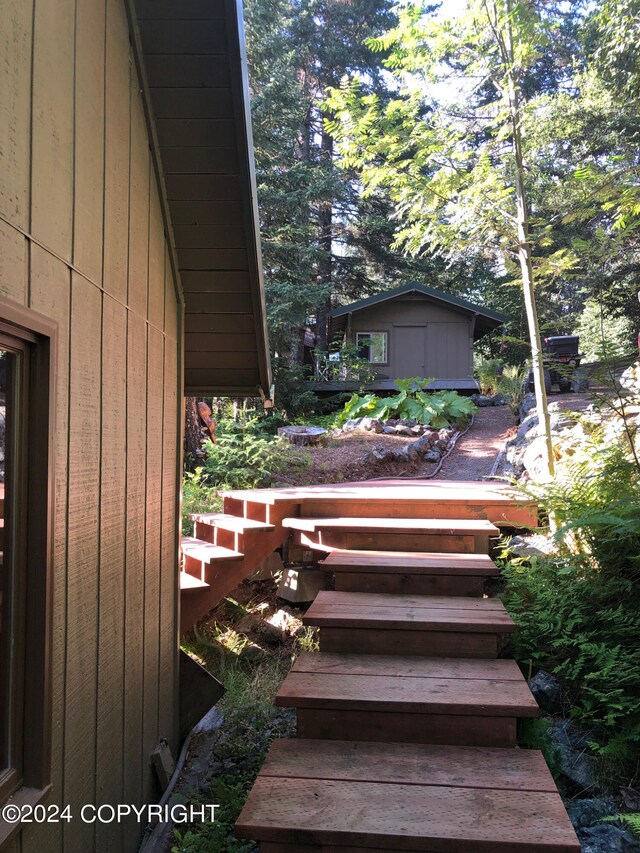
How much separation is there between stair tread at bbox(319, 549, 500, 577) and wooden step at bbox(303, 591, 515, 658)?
0.96ft

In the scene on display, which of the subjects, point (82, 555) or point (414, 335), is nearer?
point (82, 555)

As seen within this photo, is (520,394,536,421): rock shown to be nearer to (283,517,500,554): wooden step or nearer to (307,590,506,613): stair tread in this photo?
(283,517,500,554): wooden step

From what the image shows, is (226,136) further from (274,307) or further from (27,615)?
(274,307)

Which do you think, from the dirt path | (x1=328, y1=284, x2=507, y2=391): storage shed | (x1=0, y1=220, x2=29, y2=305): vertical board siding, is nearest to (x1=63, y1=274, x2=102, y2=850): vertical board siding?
(x1=0, y1=220, x2=29, y2=305): vertical board siding

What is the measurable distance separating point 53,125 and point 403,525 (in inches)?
121

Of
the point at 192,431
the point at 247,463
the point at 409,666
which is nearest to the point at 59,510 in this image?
the point at 409,666

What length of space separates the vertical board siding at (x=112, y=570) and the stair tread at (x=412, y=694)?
0.68 meters

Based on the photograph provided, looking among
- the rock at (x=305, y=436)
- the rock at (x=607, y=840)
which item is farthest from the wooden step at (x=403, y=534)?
the rock at (x=305, y=436)

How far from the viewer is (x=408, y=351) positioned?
17.0 m

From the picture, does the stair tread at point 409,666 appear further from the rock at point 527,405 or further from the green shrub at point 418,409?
the rock at point 527,405

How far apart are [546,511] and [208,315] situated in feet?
8.53

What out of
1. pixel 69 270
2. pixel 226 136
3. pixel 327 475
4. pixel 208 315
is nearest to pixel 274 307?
pixel 327 475

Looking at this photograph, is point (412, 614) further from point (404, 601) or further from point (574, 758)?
point (574, 758)

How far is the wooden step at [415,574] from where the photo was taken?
3510 mm
